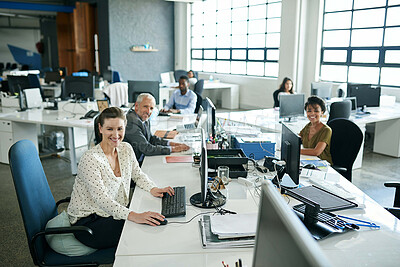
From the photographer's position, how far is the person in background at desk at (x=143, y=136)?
10.7 ft

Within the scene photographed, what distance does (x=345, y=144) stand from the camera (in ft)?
11.0

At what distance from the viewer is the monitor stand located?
6.96ft

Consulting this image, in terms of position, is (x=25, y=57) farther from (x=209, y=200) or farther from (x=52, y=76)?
(x=209, y=200)

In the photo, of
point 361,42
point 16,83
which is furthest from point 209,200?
point 361,42

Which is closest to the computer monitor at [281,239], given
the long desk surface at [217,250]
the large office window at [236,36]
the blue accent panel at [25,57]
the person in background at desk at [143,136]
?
the long desk surface at [217,250]

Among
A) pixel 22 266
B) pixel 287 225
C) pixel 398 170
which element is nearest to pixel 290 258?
pixel 287 225

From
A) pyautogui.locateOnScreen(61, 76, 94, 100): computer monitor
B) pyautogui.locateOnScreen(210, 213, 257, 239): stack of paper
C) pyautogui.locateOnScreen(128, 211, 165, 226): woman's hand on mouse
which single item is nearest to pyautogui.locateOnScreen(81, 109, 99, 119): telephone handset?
pyautogui.locateOnScreen(61, 76, 94, 100): computer monitor

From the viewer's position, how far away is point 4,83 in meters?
9.30

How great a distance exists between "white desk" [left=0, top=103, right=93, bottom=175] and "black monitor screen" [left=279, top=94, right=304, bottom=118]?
2.58 m

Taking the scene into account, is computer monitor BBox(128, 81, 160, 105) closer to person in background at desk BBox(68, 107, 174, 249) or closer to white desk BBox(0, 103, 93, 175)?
white desk BBox(0, 103, 93, 175)

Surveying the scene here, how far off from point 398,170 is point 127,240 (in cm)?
461

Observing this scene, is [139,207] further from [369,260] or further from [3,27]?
[3,27]

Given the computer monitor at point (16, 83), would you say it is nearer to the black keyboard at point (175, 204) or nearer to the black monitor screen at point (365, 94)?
the black keyboard at point (175, 204)

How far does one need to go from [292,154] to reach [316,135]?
118cm
